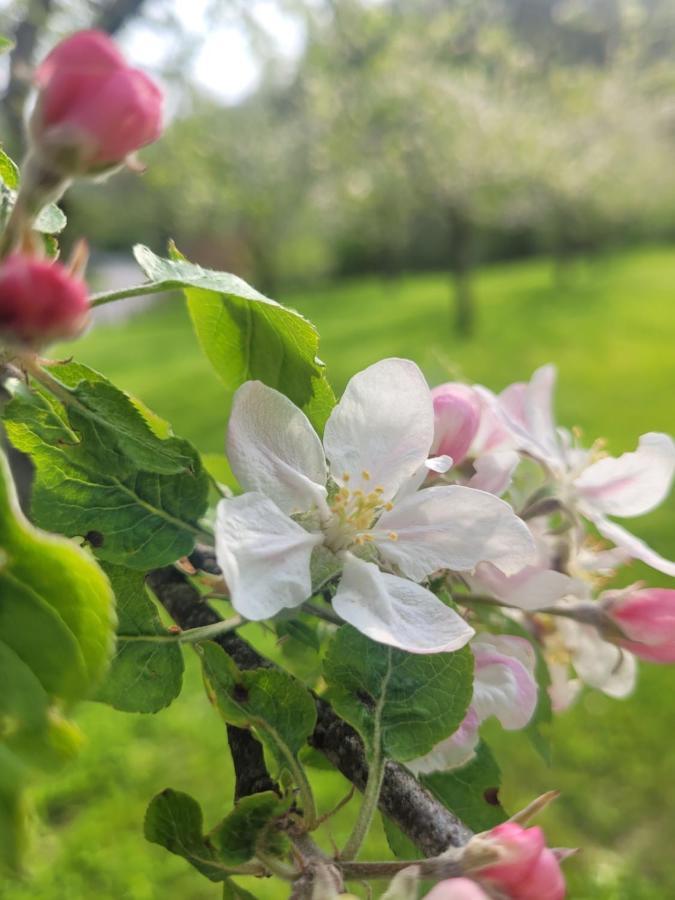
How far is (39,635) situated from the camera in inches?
13.4

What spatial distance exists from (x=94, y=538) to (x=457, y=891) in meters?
0.28

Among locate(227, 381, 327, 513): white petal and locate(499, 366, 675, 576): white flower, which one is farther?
locate(499, 366, 675, 576): white flower

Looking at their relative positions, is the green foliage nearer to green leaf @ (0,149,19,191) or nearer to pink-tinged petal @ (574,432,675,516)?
green leaf @ (0,149,19,191)

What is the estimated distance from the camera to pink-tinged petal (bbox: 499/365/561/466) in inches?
28.6

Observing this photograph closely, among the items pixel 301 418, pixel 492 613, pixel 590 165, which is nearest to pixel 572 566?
pixel 492 613

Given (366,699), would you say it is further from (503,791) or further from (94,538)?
(503,791)

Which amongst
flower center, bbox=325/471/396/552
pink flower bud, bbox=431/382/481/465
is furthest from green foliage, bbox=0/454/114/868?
pink flower bud, bbox=431/382/481/465

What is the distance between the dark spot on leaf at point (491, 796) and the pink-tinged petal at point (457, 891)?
197 millimetres

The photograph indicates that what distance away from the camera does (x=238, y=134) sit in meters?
11.5

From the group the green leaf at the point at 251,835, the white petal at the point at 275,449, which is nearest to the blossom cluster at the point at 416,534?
the white petal at the point at 275,449

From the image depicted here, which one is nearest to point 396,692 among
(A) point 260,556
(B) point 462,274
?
(A) point 260,556

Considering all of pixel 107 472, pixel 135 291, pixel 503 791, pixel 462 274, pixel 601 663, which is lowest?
pixel 462 274

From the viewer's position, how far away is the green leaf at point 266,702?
486 mm

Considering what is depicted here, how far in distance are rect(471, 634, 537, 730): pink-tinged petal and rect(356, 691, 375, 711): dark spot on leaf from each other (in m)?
0.10
